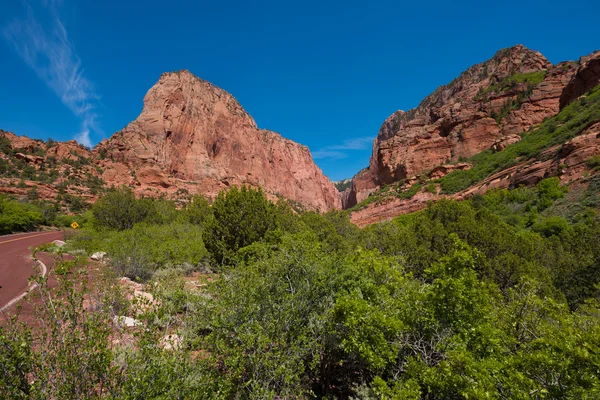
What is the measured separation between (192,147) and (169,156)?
24.6 ft

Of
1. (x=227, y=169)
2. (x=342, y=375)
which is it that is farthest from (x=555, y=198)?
(x=227, y=169)

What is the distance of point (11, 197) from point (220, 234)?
1760 inches

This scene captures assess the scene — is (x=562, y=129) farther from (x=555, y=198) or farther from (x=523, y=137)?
(x=555, y=198)

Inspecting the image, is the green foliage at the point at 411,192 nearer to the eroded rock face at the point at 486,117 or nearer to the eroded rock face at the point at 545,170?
the eroded rock face at the point at 545,170

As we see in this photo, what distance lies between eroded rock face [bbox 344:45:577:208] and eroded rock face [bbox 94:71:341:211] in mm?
43766

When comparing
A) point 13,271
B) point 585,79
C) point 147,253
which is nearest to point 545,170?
point 585,79

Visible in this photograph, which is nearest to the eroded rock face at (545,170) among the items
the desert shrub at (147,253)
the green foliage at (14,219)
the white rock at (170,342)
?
the desert shrub at (147,253)

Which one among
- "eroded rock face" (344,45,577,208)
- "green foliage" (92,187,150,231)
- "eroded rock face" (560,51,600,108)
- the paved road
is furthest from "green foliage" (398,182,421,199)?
the paved road

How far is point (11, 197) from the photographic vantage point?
39.4m

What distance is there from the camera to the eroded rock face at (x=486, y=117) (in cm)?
4794

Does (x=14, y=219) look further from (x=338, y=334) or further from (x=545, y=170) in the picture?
(x=545, y=170)

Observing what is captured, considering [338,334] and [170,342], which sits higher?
[170,342]

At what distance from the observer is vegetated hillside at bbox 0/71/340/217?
1944 inches

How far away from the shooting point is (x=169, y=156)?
6988 cm
